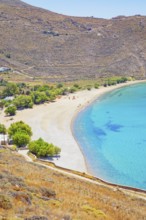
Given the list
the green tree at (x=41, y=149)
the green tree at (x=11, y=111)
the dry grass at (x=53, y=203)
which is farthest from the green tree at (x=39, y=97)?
the dry grass at (x=53, y=203)

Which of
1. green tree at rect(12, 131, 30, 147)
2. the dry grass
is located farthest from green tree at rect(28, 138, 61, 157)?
the dry grass

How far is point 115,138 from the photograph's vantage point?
58125 mm

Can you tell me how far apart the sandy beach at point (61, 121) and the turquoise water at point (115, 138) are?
1.51 m

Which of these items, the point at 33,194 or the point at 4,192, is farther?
the point at 33,194

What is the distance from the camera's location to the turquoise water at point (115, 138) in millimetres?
41469

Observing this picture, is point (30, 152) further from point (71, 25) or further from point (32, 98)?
point (71, 25)

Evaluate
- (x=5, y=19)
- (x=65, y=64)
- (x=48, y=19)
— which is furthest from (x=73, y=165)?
(x=48, y=19)

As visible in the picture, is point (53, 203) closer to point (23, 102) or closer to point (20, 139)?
point (20, 139)

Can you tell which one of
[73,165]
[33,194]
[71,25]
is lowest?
[73,165]

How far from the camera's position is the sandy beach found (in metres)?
45.0

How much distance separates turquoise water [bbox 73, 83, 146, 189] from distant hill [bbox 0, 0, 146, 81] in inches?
1742

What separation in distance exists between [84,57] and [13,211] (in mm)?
136740

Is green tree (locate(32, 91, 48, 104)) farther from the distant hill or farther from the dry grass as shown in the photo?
the dry grass

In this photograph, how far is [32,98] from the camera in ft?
290
